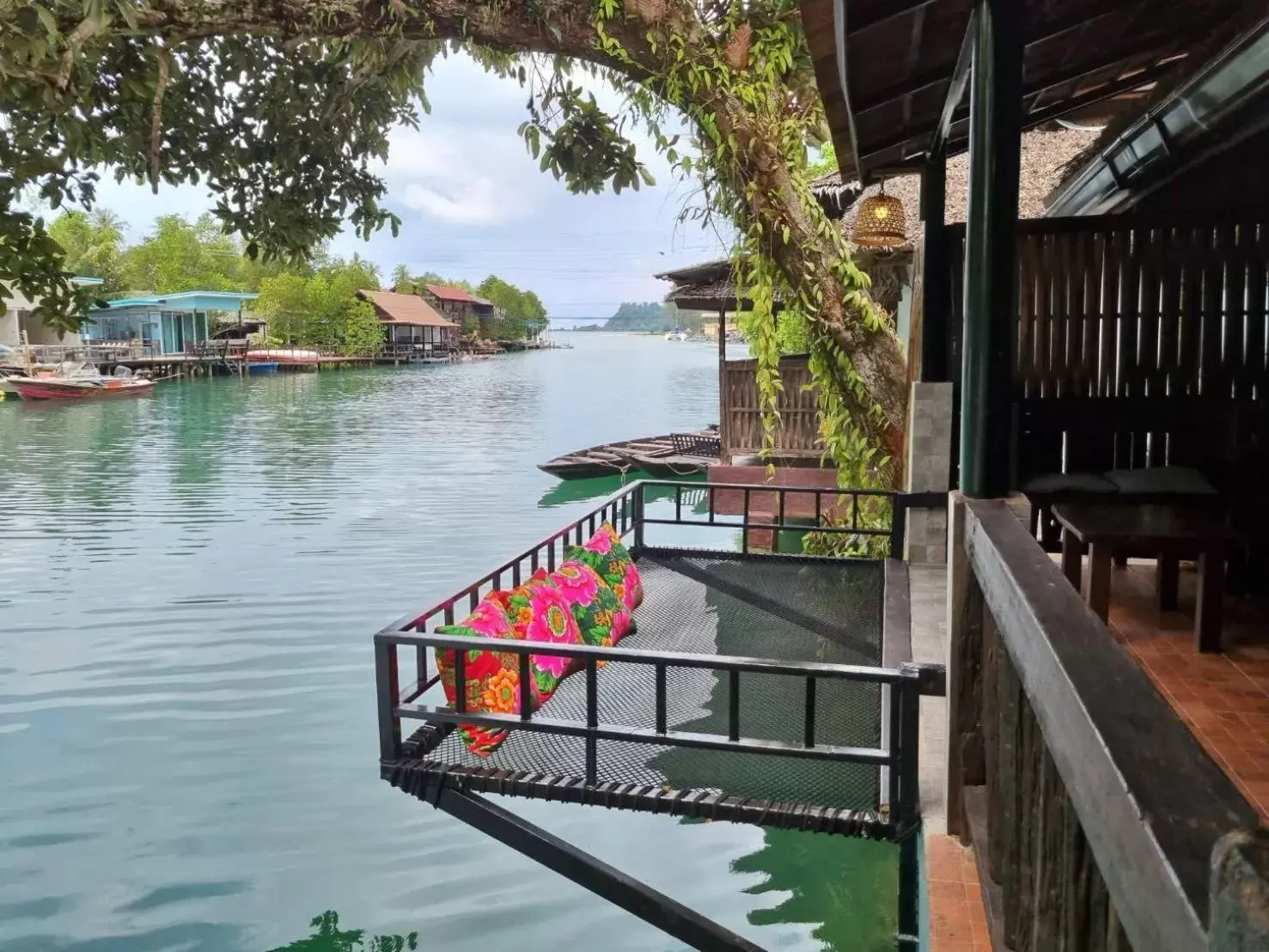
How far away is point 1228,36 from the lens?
352cm

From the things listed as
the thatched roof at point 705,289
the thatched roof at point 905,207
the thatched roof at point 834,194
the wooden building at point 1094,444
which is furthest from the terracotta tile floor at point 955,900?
the thatched roof at point 834,194

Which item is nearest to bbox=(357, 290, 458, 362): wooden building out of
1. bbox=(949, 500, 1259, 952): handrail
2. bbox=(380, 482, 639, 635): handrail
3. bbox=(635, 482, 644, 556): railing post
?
bbox=(635, 482, 644, 556): railing post

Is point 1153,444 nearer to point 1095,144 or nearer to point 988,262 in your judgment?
point 1095,144

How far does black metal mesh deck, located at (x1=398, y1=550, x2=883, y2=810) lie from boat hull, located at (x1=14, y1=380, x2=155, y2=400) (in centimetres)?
3128

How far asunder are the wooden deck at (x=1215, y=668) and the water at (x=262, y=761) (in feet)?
6.60

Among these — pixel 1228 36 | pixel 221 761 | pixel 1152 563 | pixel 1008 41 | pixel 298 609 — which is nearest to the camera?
pixel 1008 41

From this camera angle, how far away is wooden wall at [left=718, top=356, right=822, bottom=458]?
12.4 metres

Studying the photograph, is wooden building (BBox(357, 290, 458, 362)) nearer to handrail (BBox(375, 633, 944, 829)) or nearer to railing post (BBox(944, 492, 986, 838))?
handrail (BBox(375, 633, 944, 829))

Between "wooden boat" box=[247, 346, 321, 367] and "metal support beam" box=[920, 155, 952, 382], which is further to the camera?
"wooden boat" box=[247, 346, 321, 367]

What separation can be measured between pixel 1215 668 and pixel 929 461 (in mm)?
1921

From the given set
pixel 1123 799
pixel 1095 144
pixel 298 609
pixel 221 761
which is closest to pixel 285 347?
pixel 298 609

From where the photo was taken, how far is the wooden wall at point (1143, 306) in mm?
4156

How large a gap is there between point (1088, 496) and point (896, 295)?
7863 mm

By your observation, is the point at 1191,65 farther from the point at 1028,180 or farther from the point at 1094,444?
the point at 1028,180
